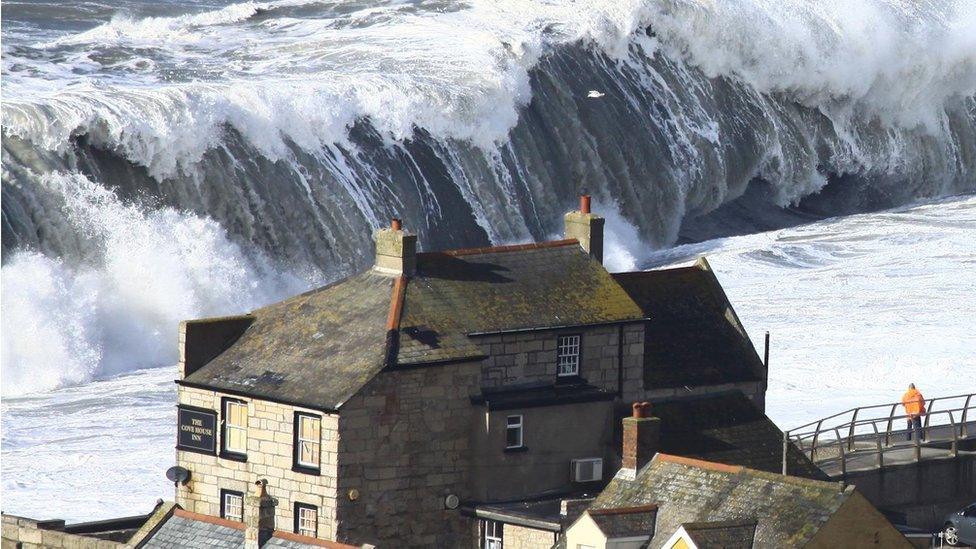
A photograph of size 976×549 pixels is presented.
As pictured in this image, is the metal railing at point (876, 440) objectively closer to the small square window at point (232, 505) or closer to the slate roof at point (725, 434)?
the slate roof at point (725, 434)

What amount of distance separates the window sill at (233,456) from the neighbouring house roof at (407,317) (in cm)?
81

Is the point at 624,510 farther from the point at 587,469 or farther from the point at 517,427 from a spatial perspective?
the point at 587,469

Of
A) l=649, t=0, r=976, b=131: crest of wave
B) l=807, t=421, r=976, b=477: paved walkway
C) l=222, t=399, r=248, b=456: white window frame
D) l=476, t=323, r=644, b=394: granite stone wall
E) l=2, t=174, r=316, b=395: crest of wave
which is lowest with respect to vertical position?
l=222, t=399, r=248, b=456: white window frame

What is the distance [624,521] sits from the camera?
34.0 metres

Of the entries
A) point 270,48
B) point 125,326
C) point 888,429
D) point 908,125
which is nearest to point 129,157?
point 125,326

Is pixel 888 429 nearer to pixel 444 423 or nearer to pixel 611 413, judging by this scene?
pixel 611 413

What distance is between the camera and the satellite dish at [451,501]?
3753 centimetres

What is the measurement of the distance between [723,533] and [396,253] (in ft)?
25.5

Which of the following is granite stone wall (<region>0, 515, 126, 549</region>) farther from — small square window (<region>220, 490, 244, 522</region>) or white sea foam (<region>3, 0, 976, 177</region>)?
white sea foam (<region>3, 0, 976, 177</region>)

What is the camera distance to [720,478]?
3456cm

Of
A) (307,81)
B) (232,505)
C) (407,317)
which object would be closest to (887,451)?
(407,317)

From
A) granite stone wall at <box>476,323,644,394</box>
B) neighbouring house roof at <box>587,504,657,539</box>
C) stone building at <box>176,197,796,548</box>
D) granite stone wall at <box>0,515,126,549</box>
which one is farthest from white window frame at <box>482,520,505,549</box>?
granite stone wall at <box>0,515,126,549</box>

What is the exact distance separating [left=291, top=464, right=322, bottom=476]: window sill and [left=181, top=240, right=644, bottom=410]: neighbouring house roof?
77 centimetres

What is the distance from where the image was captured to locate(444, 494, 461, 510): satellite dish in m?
37.5
